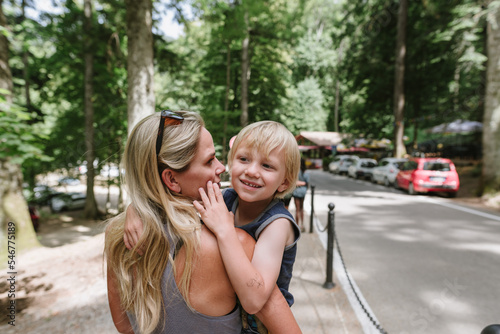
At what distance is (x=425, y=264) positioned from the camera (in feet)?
18.1

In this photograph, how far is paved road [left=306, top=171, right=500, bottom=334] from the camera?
3.80 m

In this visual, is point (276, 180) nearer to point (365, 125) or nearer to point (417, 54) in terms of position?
point (417, 54)

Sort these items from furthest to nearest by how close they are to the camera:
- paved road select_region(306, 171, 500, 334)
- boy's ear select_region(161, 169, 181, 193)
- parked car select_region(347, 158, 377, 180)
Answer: parked car select_region(347, 158, 377, 180), paved road select_region(306, 171, 500, 334), boy's ear select_region(161, 169, 181, 193)

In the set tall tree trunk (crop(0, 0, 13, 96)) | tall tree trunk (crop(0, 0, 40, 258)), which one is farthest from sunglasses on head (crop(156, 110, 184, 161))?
tall tree trunk (crop(0, 0, 13, 96))

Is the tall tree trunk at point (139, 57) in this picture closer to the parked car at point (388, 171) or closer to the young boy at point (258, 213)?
the young boy at point (258, 213)

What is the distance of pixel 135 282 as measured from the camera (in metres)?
1.18

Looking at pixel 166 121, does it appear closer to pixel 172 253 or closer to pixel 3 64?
pixel 172 253

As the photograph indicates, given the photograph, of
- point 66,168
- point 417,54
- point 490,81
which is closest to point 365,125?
point 417,54

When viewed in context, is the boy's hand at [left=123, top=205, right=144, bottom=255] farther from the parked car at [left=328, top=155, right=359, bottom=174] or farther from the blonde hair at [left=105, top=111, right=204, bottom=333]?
the parked car at [left=328, top=155, right=359, bottom=174]

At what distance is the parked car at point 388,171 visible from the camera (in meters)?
16.6

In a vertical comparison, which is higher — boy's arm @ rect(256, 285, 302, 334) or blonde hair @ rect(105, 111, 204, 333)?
blonde hair @ rect(105, 111, 204, 333)

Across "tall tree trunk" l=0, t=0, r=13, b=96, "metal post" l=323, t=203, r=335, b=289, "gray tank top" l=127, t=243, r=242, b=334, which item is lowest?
"metal post" l=323, t=203, r=335, b=289

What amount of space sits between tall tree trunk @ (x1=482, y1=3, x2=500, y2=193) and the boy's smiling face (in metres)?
13.3

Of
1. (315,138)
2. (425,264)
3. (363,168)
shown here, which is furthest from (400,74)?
(425,264)
